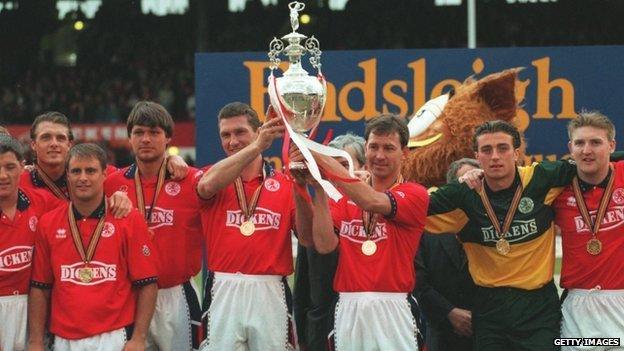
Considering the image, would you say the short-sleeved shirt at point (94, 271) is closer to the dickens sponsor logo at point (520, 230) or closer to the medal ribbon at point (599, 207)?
the dickens sponsor logo at point (520, 230)

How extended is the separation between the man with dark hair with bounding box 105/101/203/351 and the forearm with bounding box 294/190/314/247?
71 centimetres

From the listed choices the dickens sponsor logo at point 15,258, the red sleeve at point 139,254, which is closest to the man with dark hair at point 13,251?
the dickens sponsor logo at point 15,258

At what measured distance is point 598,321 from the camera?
4.91 m

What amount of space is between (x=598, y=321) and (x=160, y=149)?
243cm

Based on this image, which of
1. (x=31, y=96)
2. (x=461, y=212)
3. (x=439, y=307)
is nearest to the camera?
(x=461, y=212)

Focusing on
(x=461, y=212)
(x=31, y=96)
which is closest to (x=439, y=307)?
(x=461, y=212)

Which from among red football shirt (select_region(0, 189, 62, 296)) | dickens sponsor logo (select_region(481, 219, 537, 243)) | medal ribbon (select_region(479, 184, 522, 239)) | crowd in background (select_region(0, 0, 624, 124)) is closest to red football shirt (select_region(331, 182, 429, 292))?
medal ribbon (select_region(479, 184, 522, 239))

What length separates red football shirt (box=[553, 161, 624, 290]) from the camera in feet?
16.1

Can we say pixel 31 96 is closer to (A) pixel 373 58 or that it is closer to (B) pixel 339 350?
(A) pixel 373 58

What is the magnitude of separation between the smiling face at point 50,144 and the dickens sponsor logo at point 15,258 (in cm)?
62

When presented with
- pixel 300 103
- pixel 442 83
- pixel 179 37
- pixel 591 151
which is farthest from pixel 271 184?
pixel 179 37

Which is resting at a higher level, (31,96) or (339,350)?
(31,96)

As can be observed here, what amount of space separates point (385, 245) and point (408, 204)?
0.75 feet

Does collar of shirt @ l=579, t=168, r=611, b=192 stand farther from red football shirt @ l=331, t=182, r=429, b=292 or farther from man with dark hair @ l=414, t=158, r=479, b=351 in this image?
red football shirt @ l=331, t=182, r=429, b=292
